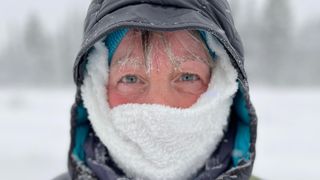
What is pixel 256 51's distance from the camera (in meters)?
41.2

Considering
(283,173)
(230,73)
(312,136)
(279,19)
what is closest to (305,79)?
(279,19)

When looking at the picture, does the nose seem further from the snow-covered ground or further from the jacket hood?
the snow-covered ground

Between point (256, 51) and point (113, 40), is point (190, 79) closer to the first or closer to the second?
point (113, 40)

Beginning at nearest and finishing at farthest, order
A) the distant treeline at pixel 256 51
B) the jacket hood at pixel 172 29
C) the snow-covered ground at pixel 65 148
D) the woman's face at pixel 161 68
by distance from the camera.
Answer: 1. the jacket hood at pixel 172 29
2. the woman's face at pixel 161 68
3. the snow-covered ground at pixel 65 148
4. the distant treeline at pixel 256 51

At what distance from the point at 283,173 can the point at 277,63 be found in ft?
116

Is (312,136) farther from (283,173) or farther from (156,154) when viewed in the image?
(156,154)

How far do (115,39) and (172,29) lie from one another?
0.27 meters

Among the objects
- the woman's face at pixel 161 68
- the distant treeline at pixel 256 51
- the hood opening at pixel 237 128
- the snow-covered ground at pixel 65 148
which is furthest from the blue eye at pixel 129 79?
the distant treeline at pixel 256 51

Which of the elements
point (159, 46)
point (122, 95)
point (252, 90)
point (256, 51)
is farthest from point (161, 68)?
point (256, 51)

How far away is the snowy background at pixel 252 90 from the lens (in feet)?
23.9

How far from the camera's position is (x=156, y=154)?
66.6 inches

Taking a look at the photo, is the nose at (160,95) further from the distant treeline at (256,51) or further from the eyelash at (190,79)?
the distant treeline at (256,51)

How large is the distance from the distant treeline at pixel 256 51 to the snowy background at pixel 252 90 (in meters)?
0.08

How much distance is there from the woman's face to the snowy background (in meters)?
3.30
